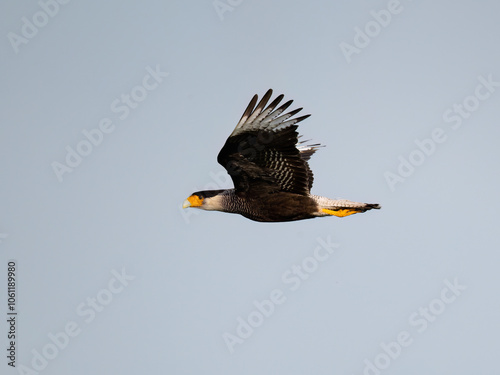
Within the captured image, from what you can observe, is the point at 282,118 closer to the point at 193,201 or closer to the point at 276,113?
the point at 276,113

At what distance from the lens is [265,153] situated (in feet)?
42.9

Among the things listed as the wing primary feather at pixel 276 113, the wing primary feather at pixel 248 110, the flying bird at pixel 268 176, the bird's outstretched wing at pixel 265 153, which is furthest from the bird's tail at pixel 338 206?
the wing primary feather at pixel 248 110

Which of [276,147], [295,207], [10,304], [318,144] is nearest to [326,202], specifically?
[295,207]

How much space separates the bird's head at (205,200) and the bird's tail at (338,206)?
1.68 metres

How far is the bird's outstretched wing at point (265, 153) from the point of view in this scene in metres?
12.7

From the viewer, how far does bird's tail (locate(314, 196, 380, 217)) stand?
45.0 feet

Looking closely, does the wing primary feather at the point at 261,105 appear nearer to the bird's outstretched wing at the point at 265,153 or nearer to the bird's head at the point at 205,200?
the bird's outstretched wing at the point at 265,153

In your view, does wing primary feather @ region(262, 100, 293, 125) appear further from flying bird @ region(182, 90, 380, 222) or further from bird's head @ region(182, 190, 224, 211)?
bird's head @ region(182, 190, 224, 211)

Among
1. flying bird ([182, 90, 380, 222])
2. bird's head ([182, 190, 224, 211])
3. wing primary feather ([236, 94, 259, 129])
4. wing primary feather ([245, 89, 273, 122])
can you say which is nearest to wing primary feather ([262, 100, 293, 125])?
flying bird ([182, 90, 380, 222])

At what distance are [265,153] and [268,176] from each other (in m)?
0.46

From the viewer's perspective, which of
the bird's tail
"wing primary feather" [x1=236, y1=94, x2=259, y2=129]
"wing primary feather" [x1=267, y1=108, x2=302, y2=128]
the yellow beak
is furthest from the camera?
the yellow beak

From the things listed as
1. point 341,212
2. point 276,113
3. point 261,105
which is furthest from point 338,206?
point 261,105

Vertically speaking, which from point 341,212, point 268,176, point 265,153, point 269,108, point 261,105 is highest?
point 261,105

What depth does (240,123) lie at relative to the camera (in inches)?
497
